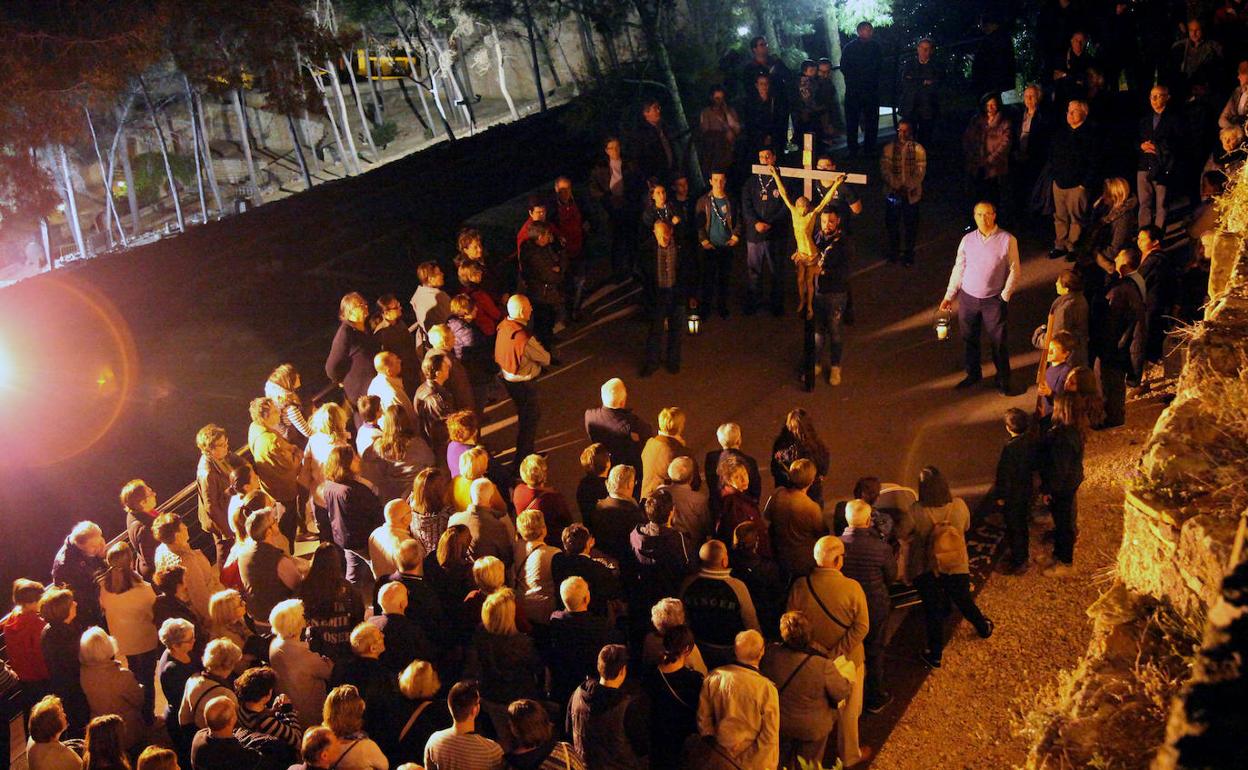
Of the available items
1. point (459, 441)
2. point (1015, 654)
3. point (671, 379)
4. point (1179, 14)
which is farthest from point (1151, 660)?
point (1179, 14)

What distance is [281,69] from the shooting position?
99.9ft

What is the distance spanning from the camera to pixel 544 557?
6328 mm

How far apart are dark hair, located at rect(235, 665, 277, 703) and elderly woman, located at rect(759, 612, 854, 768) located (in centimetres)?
256

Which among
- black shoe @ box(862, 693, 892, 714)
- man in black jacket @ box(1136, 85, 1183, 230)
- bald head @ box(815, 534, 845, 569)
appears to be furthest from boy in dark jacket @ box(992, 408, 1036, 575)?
man in black jacket @ box(1136, 85, 1183, 230)

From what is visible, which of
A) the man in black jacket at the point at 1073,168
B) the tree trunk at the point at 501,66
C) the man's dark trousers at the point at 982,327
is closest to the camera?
the man's dark trousers at the point at 982,327

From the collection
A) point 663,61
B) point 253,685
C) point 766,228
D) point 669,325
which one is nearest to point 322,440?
point 253,685

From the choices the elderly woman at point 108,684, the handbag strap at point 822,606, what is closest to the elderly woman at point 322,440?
the elderly woman at point 108,684

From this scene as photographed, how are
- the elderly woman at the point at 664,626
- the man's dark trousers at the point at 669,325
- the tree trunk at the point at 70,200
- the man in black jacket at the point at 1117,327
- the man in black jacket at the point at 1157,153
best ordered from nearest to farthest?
1. the elderly woman at the point at 664,626
2. the man in black jacket at the point at 1117,327
3. the man's dark trousers at the point at 669,325
4. the man in black jacket at the point at 1157,153
5. the tree trunk at the point at 70,200

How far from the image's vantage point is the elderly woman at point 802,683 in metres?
5.41

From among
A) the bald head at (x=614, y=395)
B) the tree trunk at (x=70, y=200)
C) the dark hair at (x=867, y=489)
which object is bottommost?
the dark hair at (x=867, y=489)

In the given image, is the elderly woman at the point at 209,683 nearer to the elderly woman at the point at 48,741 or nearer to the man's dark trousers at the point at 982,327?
the elderly woman at the point at 48,741

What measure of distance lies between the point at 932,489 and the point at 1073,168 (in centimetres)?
643

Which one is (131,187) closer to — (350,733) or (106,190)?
(106,190)

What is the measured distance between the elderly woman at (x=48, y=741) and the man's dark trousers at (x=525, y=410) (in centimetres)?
454
